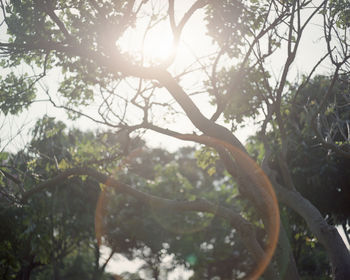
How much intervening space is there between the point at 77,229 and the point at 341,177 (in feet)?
64.0

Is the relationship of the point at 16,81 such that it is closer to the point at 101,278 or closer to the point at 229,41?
the point at 229,41

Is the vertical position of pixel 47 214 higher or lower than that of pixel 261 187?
higher

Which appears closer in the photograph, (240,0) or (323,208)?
(240,0)

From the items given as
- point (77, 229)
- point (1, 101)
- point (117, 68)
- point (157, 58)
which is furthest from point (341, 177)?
point (77, 229)

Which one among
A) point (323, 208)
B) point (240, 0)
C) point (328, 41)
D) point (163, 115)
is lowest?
point (323, 208)

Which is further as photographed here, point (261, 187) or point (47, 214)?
point (47, 214)

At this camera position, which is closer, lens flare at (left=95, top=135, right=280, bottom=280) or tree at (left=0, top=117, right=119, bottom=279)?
lens flare at (left=95, top=135, right=280, bottom=280)

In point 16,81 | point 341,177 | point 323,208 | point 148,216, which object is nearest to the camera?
point 16,81

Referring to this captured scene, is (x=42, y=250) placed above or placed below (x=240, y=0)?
below

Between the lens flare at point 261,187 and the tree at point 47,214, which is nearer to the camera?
the lens flare at point 261,187

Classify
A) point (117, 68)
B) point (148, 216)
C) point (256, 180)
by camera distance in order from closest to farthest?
point (256, 180)
point (117, 68)
point (148, 216)

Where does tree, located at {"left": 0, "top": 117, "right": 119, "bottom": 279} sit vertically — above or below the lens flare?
above

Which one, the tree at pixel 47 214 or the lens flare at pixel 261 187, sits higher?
the tree at pixel 47 214

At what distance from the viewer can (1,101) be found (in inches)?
380
